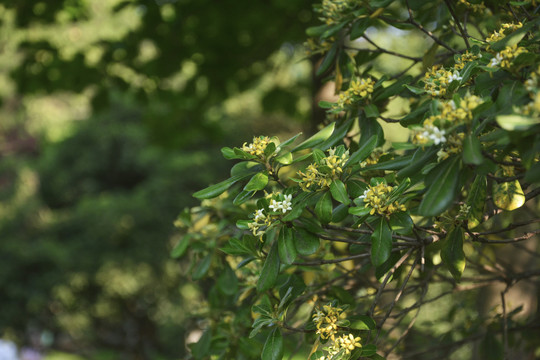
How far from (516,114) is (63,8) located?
12.1 ft

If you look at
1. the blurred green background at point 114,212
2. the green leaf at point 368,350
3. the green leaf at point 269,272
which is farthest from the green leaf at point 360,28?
the blurred green background at point 114,212

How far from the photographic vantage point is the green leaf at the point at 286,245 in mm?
1198

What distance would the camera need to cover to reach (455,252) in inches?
50.0

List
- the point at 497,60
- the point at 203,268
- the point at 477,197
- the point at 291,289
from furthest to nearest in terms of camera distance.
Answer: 1. the point at 203,268
2. the point at 291,289
3. the point at 477,197
4. the point at 497,60

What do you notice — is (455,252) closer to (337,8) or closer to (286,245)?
(286,245)

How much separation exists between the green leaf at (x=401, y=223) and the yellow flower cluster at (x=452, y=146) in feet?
0.61

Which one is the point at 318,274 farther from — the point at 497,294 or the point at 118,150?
the point at 118,150

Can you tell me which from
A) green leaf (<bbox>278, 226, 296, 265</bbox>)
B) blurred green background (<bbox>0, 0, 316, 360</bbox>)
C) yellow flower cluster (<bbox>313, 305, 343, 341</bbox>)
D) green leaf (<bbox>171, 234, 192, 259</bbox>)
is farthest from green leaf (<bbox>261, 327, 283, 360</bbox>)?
Result: blurred green background (<bbox>0, 0, 316, 360</bbox>)

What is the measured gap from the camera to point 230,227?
2113 millimetres

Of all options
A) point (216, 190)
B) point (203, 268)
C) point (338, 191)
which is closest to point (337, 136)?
point (338, 191)

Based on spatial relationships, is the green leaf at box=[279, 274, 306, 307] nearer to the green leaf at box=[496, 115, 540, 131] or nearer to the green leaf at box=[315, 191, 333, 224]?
the green leaf at box=[315, 191, 333, 224]

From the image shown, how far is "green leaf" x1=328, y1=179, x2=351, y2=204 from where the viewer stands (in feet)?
3.80

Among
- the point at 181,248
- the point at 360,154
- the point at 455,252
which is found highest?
the point at 181,248

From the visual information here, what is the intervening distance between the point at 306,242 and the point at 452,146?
16.1 inches
